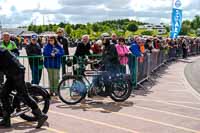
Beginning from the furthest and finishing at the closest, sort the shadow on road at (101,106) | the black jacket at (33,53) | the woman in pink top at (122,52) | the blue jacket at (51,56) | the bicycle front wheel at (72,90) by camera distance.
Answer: the woman in pink top at (122,52) < the black jacket at (33,53) < the blue jacket at (51,56) < the bicycle front wheel at (72,90) < the shadow on road at (101,106)

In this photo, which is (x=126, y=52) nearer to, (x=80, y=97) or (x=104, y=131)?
(x=80, y=97)

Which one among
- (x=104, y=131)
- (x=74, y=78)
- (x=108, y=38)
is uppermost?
(x=108, y=38)

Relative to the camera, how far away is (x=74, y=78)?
1144 centimetres

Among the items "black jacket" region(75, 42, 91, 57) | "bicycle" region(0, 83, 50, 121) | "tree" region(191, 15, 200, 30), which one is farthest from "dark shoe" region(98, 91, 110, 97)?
"tree" region(191, 15, 200, 30)

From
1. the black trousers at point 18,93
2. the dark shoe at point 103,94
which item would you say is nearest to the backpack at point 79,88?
the dark shoe at point 103,94

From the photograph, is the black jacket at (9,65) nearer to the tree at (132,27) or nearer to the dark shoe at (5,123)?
the dark shoe at (5,123)

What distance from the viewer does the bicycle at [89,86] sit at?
37.6ft

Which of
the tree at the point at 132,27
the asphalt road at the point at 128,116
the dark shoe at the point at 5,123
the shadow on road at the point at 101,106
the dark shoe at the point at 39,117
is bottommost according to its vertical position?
the asphalt road at the point at 128,116

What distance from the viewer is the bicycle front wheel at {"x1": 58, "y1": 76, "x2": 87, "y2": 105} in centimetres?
1142

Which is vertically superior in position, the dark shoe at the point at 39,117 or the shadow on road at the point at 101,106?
the dark shoe at the point at 39,117

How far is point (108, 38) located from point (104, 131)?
4.45 metres

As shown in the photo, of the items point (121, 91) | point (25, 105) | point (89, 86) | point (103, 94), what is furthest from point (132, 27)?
point (25, 105)

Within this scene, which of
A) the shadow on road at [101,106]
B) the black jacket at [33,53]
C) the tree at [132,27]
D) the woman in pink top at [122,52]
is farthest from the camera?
the tree at [132,27]

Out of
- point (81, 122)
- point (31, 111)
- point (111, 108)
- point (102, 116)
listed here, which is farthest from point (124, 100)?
point (31, 111)
